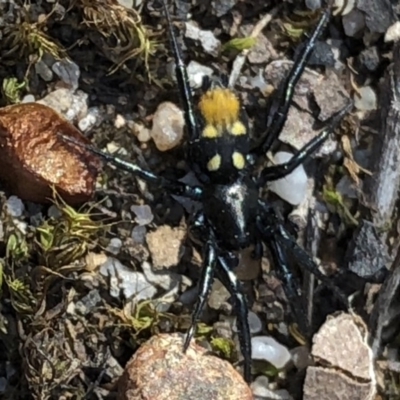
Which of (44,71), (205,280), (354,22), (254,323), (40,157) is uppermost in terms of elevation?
(354,22)

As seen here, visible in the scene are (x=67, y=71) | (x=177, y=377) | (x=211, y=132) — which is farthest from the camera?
(x=67, y=71)

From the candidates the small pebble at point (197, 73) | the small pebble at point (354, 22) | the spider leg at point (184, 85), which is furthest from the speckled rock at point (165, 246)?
the small pebble at point (354, 22)

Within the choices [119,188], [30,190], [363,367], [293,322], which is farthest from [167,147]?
[363,367]

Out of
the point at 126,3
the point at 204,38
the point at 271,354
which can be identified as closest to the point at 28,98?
the point at 126,3

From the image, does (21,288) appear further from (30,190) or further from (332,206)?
(332,206)

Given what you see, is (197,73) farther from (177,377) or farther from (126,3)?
(177,377)

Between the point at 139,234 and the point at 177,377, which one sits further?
the point at 139,234
